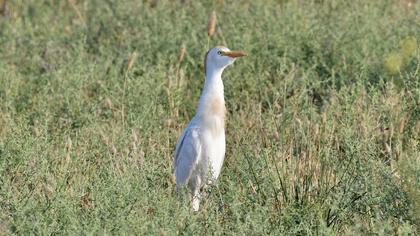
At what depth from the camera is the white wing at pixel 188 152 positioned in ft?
21.8

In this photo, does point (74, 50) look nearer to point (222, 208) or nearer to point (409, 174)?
point (222, 208)

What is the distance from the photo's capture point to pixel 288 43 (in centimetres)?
891

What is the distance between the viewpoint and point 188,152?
6.65 meters

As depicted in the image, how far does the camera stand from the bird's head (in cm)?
685

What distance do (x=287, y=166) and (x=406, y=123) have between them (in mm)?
1615

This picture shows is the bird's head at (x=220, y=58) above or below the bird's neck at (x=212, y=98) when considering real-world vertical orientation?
above

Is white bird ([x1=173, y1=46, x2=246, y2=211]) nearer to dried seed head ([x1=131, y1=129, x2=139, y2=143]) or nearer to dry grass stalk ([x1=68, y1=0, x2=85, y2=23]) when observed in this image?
dried seed head ([x1=131, y1=129, x2=139, y2=143])

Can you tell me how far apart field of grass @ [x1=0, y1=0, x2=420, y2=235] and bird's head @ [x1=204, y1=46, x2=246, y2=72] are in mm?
372

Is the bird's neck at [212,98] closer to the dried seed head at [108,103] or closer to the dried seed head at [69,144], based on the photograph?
the dried seed head at [69,144]

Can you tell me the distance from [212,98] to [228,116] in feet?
3.88

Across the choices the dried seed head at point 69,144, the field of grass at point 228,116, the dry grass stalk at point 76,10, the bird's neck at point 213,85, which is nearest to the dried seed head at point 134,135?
the field of grass at point 228,116

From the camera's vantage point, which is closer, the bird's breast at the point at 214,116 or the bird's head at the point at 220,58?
the bird's breast at the point at 214,116

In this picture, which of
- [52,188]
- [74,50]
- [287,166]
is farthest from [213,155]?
[74,50]

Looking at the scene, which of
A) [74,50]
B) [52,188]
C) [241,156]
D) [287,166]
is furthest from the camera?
[74,50]
